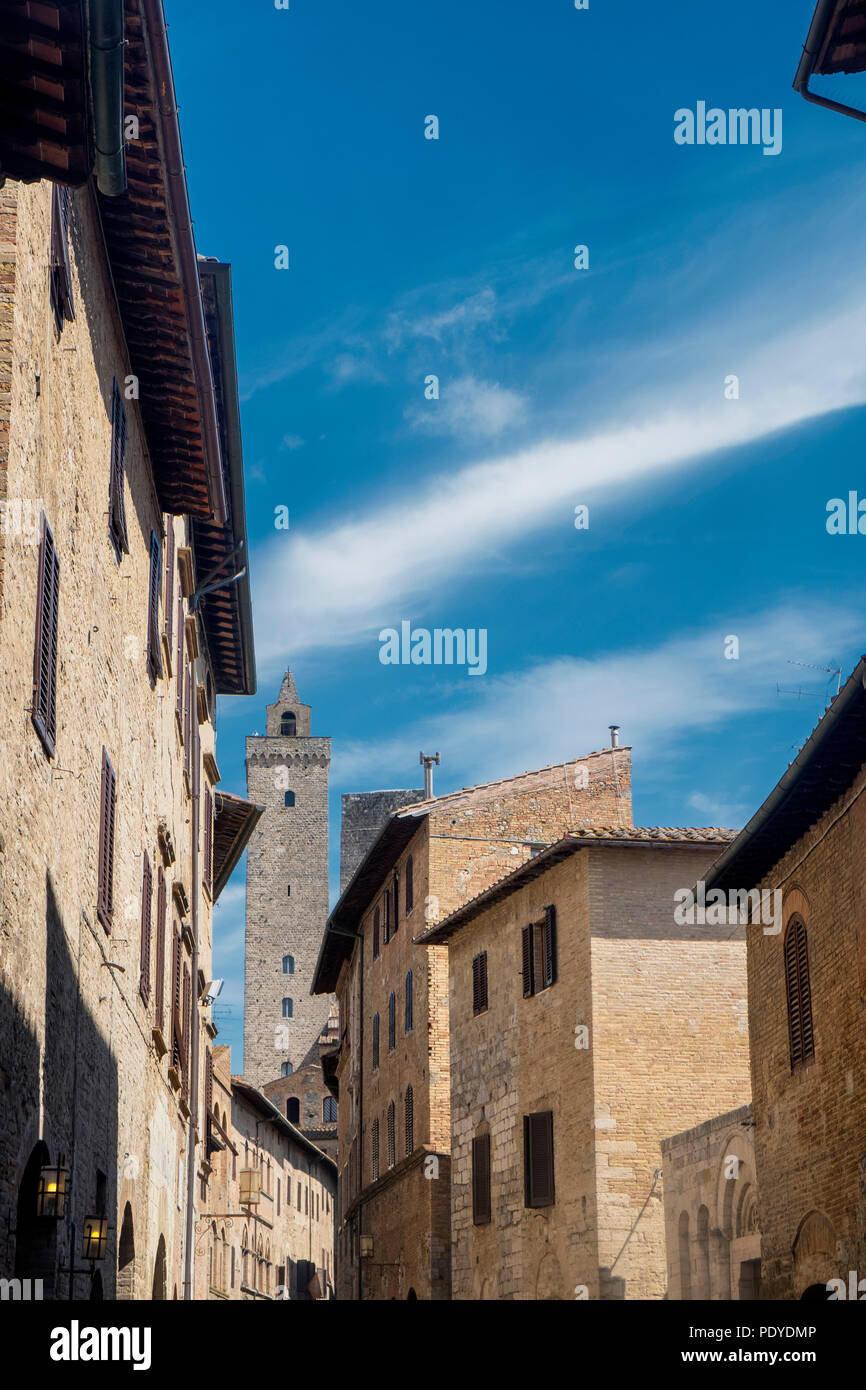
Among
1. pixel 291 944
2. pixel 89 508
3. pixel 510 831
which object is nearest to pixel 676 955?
pixel 510 831

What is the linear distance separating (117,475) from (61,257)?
3490mm

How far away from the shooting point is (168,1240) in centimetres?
1917

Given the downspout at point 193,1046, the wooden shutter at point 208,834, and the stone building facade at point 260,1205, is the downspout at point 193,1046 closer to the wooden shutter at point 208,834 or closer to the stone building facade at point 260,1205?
the wooden shutter at point 208,834

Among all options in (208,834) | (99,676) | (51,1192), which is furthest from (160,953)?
(208,834)

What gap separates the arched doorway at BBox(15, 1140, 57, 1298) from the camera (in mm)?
10680

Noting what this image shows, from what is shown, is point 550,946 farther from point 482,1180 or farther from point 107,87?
point 107,87

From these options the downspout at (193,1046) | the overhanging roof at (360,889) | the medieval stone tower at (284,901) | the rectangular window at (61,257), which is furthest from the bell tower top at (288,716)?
the rectangular window at (61,257)

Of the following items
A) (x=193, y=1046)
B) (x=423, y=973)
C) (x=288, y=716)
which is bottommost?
(x=193, y=1046)

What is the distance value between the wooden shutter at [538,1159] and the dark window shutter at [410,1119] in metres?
7.90

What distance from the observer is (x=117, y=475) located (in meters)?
14.4

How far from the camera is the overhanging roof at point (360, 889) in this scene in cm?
3634

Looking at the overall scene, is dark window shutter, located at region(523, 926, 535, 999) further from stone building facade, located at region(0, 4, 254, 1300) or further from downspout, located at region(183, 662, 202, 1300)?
stone building facade, located at region(0, 4, 254, 1300)
